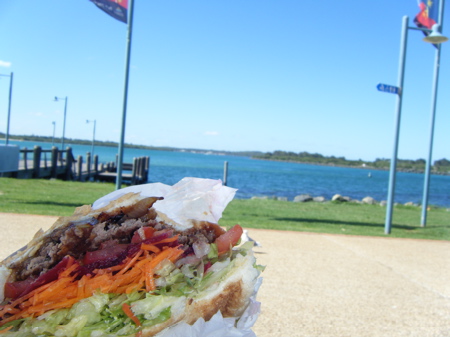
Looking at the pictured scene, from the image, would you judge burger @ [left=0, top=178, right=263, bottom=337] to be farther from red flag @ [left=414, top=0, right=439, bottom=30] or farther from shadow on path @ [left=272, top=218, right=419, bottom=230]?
red flag @ [left=414, top=0, right=439, bottom=30]

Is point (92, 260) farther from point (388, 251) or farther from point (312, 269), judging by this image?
point (388, 251)

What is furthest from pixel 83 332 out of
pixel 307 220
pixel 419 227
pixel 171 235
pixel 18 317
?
pixel 419 227

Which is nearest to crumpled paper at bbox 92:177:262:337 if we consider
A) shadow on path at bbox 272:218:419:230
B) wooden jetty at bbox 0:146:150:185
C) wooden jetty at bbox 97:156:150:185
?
shadow on path at bbox 272:218:419:230

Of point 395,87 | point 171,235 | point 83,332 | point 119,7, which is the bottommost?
point 83,332

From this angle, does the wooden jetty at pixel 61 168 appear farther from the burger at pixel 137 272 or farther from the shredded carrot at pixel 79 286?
the shredded carrot at pixel 79 286

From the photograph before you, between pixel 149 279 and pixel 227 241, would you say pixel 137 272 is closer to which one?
pixel 149 279

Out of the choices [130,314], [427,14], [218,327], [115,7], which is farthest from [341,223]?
[130,314]
